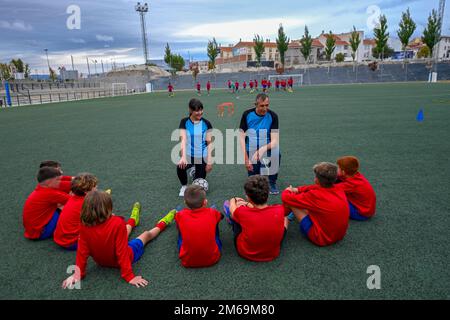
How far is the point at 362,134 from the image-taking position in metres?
10.4

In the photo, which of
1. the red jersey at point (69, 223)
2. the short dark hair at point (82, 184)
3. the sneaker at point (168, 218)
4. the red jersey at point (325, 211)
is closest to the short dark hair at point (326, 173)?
the red jersey at point (325, 211)

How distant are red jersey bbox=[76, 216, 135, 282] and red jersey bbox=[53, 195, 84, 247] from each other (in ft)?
2.26

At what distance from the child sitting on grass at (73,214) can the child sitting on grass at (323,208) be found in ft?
8.25

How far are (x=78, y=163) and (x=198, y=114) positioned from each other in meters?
4.66

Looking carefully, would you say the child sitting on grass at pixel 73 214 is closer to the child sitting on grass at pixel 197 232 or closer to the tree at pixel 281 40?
the child sitting on grass at pixel 197 232

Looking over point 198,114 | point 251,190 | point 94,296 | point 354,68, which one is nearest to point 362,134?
point 198,114

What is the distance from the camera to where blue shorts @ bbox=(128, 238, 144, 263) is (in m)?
3.43

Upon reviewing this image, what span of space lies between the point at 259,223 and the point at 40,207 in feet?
9.38

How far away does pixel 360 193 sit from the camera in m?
4.15

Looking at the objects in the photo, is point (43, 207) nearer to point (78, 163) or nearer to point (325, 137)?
point (78, 163)

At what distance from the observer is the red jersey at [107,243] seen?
2961 mm

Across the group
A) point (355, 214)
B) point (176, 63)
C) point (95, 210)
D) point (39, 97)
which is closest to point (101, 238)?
point (95, 210)
